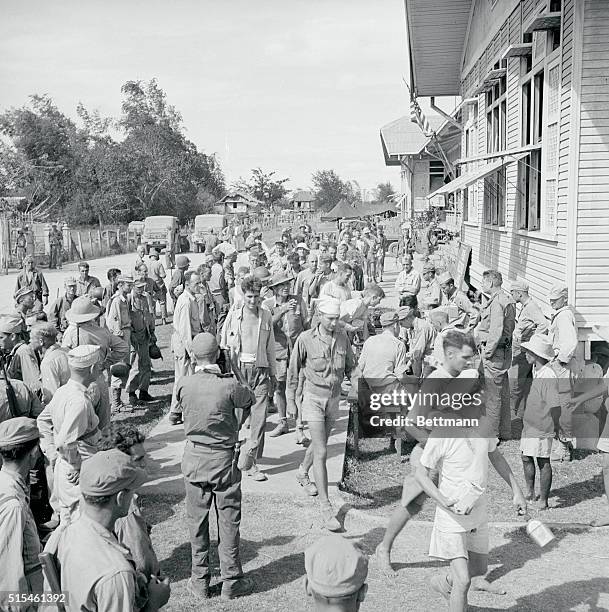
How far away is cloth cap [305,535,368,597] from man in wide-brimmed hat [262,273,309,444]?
6.37 meters

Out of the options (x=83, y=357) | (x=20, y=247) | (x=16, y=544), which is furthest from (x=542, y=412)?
(x=20, y=247)

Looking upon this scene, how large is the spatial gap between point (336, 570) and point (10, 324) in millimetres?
5672

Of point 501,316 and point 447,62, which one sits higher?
point 447,62

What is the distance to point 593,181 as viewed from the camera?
9297 millimetres

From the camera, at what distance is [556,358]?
25.0 feet

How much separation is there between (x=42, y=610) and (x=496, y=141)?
14133 mm

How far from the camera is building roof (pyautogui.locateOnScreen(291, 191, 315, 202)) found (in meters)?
109

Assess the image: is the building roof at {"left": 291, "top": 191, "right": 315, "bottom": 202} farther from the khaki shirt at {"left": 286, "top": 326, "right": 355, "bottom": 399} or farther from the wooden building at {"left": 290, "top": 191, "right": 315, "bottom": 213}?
the khaki shirt at {"left": 286, "top": 326, "right": 355, "bottom": 399}

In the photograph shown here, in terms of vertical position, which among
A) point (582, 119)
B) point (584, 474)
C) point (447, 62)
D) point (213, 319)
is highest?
point (447, 62)

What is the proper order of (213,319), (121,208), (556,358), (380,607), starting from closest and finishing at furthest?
(380,607) → (556,358) → (213,319) → (121,208)

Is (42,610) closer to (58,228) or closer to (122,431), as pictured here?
(122,431)

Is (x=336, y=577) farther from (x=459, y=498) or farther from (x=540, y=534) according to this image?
(x=540, y=534)

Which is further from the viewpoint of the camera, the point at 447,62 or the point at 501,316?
the point at 447,62

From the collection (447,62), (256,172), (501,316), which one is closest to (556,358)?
(501,316)
